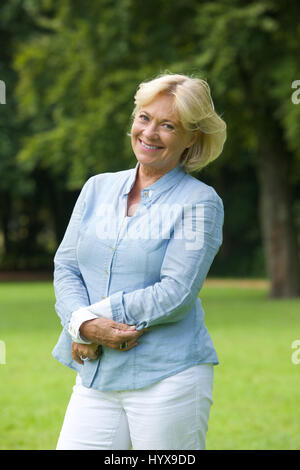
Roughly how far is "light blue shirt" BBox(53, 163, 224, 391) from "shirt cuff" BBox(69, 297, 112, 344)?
0.03 meters

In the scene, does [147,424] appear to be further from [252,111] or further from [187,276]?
[252,111]

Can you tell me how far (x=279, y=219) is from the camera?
19.3 m

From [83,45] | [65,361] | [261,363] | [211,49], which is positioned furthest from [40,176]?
[65,361]

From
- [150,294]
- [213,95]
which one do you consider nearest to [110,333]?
[150,294]

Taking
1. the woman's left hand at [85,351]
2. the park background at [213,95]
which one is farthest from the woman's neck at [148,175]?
the park background at [213,95]

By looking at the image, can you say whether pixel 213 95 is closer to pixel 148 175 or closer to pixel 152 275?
pixel 148 175

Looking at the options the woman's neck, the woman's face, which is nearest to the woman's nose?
the woman's face

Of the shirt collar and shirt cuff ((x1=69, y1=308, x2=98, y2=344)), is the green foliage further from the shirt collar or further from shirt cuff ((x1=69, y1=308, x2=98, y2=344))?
shirt cuff ((x1=69, y1=308, x2=98, y2=344))

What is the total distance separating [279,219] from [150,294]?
16.7 m

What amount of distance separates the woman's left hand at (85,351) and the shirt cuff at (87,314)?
0.03 m

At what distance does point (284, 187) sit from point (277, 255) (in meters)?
1.71

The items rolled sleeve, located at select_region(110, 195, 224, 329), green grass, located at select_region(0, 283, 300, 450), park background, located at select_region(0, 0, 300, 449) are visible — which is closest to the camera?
rolled sleeve, located at select_region(110, 195, 224, 329)

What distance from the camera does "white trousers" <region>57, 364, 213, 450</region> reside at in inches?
115

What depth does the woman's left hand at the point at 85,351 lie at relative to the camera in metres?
2.99
